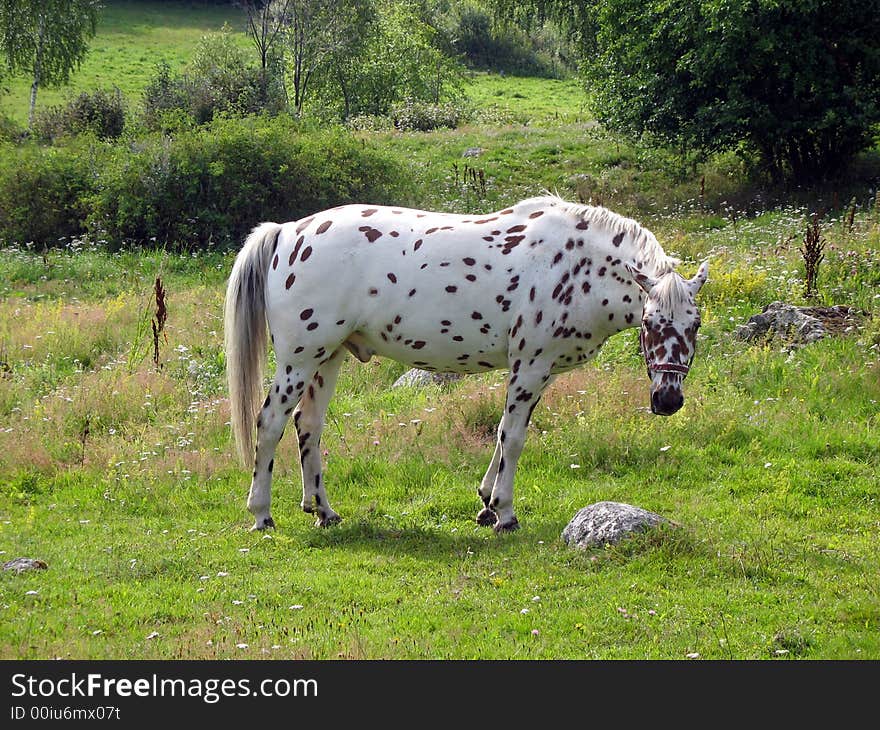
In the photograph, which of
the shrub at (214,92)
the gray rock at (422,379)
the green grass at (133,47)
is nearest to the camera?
the gray rock at (422,379)

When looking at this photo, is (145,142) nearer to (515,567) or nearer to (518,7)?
(515,567)

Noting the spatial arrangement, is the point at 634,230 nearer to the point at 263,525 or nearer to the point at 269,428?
the point at 269,428

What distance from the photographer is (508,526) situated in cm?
811

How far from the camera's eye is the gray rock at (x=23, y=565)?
736 centimetres

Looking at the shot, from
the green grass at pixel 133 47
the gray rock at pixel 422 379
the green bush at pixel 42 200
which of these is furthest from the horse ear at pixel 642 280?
the green grass at pixel 133 47

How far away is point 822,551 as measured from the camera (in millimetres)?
7215

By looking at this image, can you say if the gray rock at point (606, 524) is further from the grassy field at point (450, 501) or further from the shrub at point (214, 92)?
the shrub at point (214, 92)

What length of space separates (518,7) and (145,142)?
19.3 meters

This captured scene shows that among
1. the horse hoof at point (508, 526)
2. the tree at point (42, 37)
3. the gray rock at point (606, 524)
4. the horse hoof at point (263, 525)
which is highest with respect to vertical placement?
the tree at point (42, 37)

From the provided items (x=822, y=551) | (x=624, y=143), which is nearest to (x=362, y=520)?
(x=822, y=551)

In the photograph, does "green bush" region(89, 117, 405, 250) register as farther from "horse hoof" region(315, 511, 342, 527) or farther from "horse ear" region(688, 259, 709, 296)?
"horse ear" region(688, 259, 709, 296)

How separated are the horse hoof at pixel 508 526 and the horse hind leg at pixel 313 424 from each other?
1566 mm

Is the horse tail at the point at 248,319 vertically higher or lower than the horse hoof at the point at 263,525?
higher

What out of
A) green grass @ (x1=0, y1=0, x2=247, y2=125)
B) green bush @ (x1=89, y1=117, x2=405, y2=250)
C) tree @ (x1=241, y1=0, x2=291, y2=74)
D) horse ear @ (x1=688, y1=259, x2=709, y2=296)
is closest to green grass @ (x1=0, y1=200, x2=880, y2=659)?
horse ear @ (x1=688, y1=259, x2=709, y2=296)
